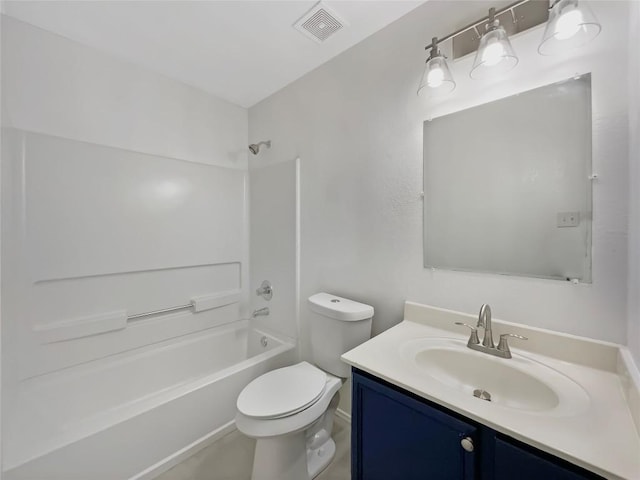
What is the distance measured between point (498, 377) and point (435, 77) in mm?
1258

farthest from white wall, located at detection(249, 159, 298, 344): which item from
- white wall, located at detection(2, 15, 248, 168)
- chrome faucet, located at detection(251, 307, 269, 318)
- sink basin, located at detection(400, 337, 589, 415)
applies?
sink basin, located at detection(400, 337, 589, 415)

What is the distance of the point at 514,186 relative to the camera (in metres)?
1.08

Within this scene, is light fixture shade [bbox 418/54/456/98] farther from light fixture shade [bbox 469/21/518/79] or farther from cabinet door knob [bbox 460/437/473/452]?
cabinet door knob [bbox 460/437/473/452]

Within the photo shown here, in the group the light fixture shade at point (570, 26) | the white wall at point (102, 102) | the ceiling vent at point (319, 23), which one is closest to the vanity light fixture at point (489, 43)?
the light fixture shade at point (570, 26)

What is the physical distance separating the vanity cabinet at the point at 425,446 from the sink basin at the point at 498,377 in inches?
4.0

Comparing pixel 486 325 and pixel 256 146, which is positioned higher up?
pixel 256 146

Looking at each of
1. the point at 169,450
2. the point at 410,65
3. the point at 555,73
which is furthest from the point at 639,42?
the point at 169,450

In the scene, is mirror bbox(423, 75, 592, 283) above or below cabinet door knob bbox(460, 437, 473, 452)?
above

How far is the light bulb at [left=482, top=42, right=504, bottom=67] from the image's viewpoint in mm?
996

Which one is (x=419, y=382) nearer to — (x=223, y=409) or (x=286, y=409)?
(x=286, y=409)

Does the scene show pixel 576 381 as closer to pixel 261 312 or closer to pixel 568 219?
pixel 568 219

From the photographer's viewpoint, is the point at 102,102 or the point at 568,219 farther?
the point at 102,102

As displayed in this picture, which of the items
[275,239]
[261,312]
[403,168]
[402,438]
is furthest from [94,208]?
[402,438]

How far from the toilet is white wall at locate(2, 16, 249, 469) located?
0.89m
